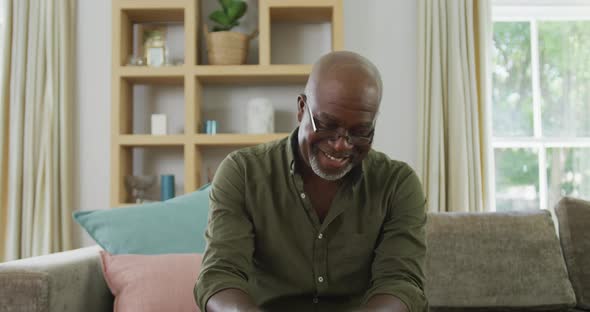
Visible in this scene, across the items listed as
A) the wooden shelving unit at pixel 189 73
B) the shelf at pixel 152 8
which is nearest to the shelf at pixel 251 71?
the wooden shelving unit at pixel 189 73

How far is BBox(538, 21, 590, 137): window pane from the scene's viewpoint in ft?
11.3

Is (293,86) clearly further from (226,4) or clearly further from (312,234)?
(312,234)

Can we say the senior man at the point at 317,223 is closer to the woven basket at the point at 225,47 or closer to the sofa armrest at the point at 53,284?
the sofa armrest at the point at 53,284

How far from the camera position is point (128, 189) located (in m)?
3.12

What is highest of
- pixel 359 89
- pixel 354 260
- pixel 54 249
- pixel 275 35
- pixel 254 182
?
pixel 275 35

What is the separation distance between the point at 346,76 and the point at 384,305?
1.56 feet

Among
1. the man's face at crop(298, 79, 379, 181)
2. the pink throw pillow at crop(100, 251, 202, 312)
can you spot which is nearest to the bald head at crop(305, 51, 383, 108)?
the man's face at crop(298, 79, 379, 181)

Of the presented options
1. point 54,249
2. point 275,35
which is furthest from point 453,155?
point 54,249

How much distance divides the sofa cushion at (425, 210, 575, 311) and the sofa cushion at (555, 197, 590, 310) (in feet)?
0.19

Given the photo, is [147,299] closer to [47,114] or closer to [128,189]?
[128,189]

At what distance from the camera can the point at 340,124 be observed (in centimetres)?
118

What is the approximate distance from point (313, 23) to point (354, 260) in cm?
221

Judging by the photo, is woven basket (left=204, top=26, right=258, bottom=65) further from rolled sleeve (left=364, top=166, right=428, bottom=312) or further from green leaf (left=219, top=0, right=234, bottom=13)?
rolled sleeve (left=364, top=166, right=428, bottom=312)

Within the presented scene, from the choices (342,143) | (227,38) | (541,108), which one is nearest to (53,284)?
(342,143)
